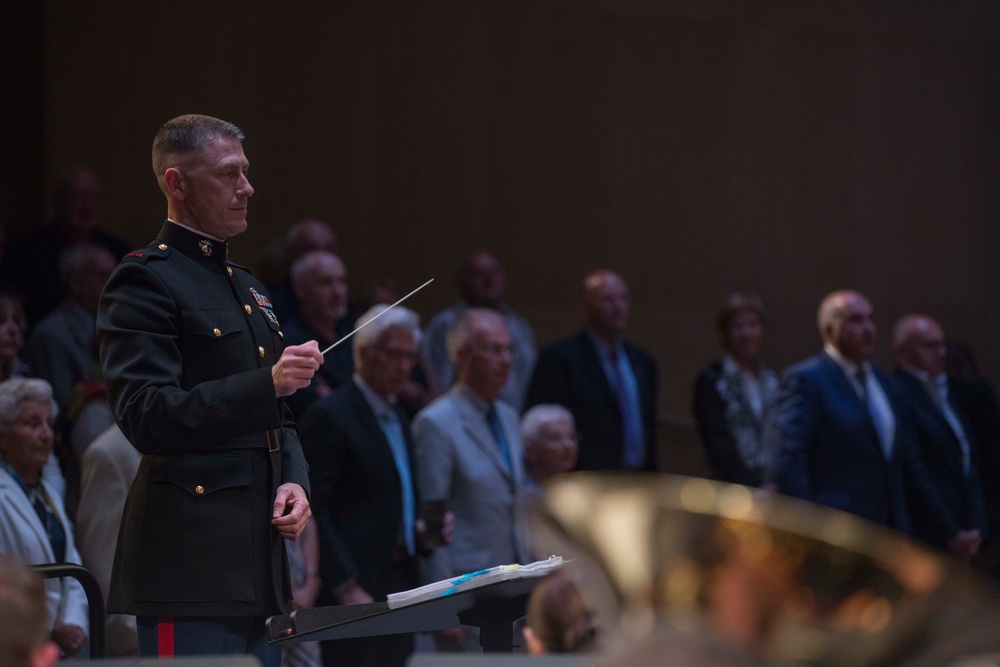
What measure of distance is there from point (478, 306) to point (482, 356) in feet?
4.01

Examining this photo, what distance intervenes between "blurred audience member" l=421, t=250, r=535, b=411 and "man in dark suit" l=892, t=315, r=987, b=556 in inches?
58.2

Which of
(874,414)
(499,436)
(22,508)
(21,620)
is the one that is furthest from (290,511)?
(874,414)

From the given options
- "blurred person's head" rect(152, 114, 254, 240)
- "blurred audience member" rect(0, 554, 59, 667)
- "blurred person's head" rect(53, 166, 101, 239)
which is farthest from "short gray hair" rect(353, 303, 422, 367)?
"blurred audience member" rect(0, 554, 59, 667)

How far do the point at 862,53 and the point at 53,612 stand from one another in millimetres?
5502

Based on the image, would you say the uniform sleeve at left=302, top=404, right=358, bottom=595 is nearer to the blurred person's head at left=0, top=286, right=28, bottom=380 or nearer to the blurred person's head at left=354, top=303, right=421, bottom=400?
the blurred person's head at left=354, top=303, right=421, bottom=400

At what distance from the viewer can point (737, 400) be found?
530cm

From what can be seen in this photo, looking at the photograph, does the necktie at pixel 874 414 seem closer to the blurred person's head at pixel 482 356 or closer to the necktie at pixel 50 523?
the blurred person's head at pixel 482 356

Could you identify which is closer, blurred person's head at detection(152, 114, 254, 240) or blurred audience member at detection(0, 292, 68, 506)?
blurred person's head at detection(152, 114, 254, 240)

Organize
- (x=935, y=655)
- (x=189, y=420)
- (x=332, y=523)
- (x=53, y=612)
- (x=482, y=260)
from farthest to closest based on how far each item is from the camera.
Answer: (x=482, y=260)
(x=332, y=523)
(x=53, y=612)
(x=189, y=420)
(x=935, y=655)

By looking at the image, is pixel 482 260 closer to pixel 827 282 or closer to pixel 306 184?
pixel 306 184

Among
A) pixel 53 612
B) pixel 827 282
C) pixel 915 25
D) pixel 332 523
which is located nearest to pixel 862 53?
pixel 915 25

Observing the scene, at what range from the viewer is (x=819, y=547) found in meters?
1.14

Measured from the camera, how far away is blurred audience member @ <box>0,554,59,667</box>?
1.20m

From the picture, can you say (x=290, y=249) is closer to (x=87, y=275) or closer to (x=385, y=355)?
(x=87, y=275)
